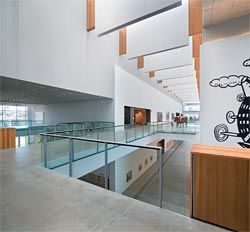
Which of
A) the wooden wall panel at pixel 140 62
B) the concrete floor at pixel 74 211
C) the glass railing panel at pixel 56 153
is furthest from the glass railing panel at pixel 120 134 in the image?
the wooden wall panel at pixel 140 62

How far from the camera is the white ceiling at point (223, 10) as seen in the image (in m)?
3.51

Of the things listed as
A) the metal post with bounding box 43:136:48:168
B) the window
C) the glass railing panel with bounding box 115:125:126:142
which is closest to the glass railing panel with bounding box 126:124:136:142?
the glass railing panel with bounding box 115:125:126:142

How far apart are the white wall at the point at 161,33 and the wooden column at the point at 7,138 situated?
277 inches

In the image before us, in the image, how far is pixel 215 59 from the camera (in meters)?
4.32

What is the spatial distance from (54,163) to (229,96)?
4.35 metres

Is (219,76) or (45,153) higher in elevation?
(219,76)

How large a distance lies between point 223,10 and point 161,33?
5.20 metres

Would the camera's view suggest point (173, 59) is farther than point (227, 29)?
Yes

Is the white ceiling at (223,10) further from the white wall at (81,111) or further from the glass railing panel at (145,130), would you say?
the white wall at (81,111)

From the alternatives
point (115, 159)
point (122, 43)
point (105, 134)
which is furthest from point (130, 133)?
point (122, 43)

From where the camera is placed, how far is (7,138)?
20.4 feet

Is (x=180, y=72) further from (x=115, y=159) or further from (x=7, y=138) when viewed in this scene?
(x=7, y=138)

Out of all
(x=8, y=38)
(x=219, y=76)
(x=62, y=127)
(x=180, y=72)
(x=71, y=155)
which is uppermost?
(x=180, y=72)

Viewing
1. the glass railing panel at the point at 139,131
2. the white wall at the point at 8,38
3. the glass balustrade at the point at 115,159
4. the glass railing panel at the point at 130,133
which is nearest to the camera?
the glass balustrade at the point at 115,159
